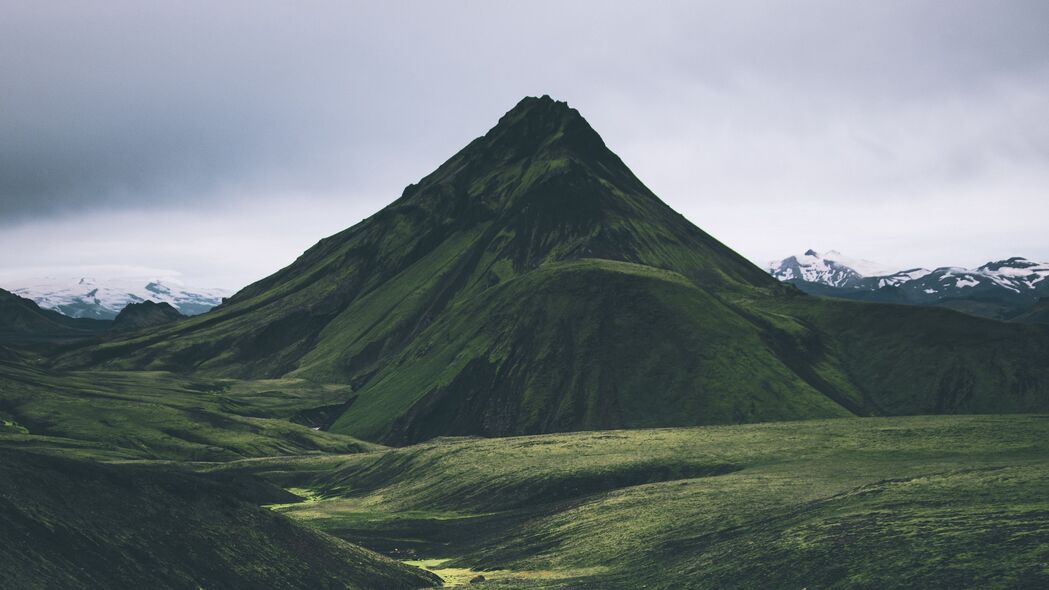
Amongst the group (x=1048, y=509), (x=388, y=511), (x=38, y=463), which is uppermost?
(x=38, y=463)

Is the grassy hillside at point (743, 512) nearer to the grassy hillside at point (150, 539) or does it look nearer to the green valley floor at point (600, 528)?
the green valley floor at point (600, 528)

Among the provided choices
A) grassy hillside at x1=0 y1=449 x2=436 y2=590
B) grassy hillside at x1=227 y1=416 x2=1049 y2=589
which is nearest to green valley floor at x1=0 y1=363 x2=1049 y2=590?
grassy hillside at x1=0 y1=449 x2=436 y2=590

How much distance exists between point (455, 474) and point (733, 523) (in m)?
85.7

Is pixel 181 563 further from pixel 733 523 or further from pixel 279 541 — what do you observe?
pixel 733 523

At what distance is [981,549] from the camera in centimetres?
8538

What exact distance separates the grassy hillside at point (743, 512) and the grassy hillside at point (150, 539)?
1913 cm

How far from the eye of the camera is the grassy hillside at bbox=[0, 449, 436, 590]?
8144 cm

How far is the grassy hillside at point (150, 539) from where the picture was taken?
267ft

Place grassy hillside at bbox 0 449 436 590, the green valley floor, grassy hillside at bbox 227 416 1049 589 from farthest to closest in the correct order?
grassy hillside at bbox 227 416 1049 589 < the green valley floor < grassy hillside at bbox 0 449 436 590

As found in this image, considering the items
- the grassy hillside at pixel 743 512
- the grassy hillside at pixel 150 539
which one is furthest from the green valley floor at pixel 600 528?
the grassy hillside at pixel 743 512

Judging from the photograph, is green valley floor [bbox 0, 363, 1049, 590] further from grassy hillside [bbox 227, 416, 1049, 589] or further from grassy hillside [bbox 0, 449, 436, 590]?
grassy hillside [bbox 227, 416, 1049, 589]

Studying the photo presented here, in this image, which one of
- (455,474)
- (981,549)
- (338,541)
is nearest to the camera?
(981,549)

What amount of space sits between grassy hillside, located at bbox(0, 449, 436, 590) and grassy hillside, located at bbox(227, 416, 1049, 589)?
1913cm

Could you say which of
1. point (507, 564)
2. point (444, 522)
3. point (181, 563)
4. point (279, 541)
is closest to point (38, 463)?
point (181, 563)
